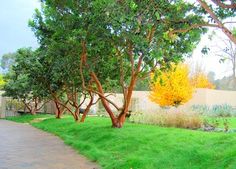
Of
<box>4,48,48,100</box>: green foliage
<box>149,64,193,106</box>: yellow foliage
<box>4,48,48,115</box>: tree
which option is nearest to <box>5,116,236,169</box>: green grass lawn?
<box>4,48,48,100</box>: green foliage

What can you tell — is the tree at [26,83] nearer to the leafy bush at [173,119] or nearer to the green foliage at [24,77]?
the green foliage at [24,77]

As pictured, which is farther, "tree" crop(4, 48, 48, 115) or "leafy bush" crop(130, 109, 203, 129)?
"tree" crop(4, 48, 48, 115)

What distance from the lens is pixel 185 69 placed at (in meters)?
31.0

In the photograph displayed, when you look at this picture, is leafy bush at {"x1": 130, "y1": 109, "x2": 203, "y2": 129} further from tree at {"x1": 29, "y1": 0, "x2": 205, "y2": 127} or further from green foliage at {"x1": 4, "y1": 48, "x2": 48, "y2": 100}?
green foliage at {"x1": 4, "y1": 48, "x2": 48, "y2": 100}

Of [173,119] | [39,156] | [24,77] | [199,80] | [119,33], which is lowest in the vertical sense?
[39,156]

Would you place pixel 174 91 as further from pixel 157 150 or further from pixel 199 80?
pixel 157 150

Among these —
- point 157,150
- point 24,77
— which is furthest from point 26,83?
point 157,150

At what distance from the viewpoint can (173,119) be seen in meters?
17.2

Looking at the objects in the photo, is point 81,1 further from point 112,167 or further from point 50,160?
point 112,167

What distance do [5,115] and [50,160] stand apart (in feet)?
93.6

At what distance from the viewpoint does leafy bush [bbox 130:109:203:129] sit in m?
16.5

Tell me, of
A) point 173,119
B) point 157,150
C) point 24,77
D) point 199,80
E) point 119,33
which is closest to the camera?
point 157,150

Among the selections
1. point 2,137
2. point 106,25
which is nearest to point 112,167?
point 106,25

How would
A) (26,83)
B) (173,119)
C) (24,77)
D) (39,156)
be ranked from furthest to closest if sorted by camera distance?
(24,77) < (26,83) < (173,119) < (39,156)
